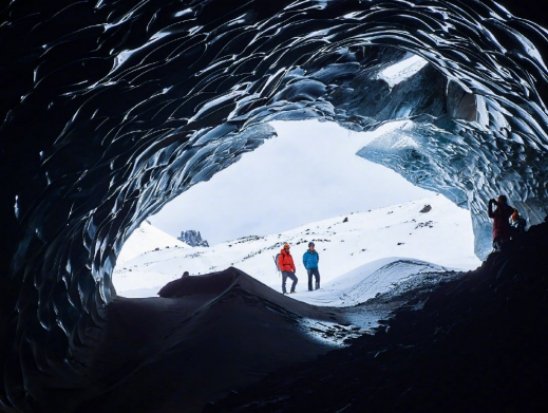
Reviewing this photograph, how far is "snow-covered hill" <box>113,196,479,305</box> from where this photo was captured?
14397mm

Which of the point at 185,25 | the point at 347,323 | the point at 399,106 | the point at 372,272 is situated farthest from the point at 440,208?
the point at 185,25

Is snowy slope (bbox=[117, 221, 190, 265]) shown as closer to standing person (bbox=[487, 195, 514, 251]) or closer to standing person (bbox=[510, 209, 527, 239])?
standing person (bbox=[510, 209, 527, 239])

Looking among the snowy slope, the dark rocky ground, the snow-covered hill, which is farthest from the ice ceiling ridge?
the snowy slope

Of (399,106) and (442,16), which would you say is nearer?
(442,16)

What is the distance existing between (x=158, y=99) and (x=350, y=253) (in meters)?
19.8

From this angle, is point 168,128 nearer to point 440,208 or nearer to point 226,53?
point 226,53

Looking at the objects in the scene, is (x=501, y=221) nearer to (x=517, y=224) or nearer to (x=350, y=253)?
(x=517, y=224)

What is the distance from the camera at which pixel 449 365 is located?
3615mm

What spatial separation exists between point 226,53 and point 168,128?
1354 millimetres

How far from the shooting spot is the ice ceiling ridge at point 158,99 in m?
3.02

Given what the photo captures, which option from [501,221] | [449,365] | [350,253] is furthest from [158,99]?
[350,253]

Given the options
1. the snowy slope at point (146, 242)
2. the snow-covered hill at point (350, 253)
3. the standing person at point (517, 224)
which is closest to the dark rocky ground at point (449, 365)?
the standing person at point (517, 224)

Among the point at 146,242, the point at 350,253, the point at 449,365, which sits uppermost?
the point at 146,242

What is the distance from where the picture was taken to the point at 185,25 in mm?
3479
